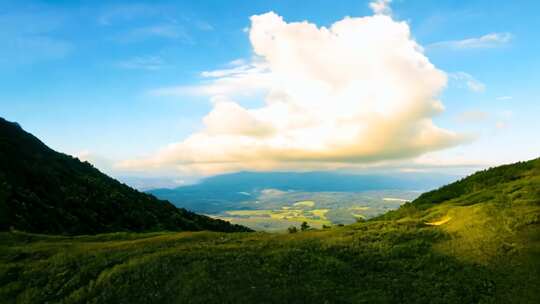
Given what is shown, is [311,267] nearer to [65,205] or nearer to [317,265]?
[317,265]

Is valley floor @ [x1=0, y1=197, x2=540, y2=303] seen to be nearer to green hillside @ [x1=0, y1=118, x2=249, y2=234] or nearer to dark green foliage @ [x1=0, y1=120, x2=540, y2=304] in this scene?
dark green foliage @ [x1=0, y1=120, x2=540, y2=304]

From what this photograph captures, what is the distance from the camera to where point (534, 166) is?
1748 inches

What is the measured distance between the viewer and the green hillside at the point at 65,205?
64756 millimetres

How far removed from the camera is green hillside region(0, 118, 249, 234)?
212ft

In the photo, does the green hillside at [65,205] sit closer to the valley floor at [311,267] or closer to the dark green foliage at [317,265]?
the dark green foliage at [317,265]

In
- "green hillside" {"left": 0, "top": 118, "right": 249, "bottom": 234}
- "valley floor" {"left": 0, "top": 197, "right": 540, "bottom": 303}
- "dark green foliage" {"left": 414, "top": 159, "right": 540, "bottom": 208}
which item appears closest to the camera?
"valley floor" {"left": 0, "top": 197, "right": 540, "bottom": 303}

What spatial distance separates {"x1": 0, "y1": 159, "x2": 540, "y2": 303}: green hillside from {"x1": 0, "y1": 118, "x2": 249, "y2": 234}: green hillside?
94.3 ft

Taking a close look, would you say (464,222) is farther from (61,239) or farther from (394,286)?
(61,239)

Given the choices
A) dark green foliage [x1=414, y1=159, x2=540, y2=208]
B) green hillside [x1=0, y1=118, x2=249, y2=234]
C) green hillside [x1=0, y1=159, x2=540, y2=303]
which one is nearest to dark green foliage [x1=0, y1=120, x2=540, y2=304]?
green hillside [x1=0, y1=159, x2=540, y2=303]

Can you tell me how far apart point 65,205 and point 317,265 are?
7074 centimetres

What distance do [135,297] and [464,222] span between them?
85.1ft

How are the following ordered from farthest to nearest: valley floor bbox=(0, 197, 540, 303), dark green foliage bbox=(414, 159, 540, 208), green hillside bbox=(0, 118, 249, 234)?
green hillside bbox=(0, 118, 249, 234), dark green foliage bbox=(414, 159, 540, 208), valley floor bbox=(0, 197, 540, 303)

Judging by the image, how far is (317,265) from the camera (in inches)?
1155

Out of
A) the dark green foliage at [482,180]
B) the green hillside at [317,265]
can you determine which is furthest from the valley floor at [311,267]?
the dark green foliage at [482,180]
